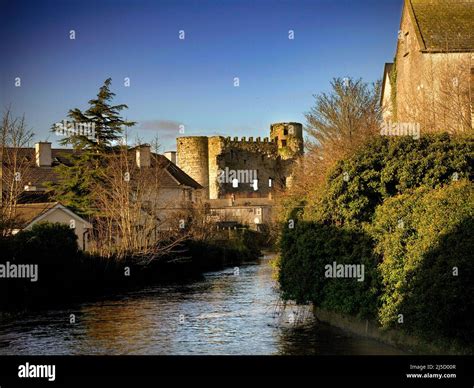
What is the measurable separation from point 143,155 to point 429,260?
2839 centimetres

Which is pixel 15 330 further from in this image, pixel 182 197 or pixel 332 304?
pixel 182 197

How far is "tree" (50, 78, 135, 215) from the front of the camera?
35.8m

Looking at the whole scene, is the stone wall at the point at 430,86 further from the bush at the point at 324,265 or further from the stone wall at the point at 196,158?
the stone wall at the point at 196,158

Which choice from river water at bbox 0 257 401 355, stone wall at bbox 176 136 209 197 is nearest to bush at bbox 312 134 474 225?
river water at bbox 0 257 401 355

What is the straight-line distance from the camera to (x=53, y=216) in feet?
102

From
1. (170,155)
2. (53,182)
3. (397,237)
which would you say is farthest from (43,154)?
(397,237)

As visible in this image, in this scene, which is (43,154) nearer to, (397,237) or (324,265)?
(324,265)

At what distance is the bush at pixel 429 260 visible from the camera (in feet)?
39.5

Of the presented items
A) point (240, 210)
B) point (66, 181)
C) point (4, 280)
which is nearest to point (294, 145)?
point (240, 210)

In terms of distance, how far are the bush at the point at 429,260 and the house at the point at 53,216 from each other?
698 inches

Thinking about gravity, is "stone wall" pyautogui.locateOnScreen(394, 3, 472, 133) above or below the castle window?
below

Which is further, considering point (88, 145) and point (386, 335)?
point (88, 145)

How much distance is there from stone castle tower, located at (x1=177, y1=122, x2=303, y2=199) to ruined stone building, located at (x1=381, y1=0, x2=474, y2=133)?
34009mm

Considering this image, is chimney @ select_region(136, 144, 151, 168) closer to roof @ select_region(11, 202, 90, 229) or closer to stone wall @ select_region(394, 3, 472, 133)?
roof @ select_region(11, 202, 90, 229)
